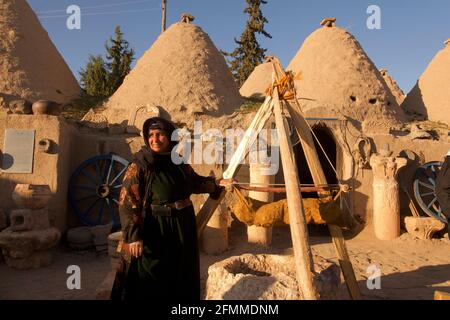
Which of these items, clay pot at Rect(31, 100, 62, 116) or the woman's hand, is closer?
the woman's hand

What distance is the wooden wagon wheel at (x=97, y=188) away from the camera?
6238mm

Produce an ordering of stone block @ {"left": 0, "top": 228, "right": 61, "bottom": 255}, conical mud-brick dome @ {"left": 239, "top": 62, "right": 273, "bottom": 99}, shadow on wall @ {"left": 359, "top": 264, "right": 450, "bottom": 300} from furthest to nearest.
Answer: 1. conical mud-brick dome @ {"left": 239, "top": 62, "right": 273, "bottom": 99}
2. stone block @ {"left": 0, "top": 228, "right": 61, "bottom": 255}
3. shadow on wall @ {"left": 359, "top": 264, "right": 450, "bottom": 300}

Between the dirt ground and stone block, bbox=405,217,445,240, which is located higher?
stone block, bbox=405,217,445,240

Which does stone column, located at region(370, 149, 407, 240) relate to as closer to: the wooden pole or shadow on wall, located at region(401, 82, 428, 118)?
the wooden pole

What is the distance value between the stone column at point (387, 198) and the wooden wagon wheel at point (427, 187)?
864mm

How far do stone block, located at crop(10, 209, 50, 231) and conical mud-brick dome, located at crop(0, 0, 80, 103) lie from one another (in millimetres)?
4516

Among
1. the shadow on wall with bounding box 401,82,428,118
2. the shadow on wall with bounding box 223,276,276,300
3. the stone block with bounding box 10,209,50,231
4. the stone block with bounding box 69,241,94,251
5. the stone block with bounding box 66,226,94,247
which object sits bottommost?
the stone block with bounding box 69,241,94,251

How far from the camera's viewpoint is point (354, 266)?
16.6 feet

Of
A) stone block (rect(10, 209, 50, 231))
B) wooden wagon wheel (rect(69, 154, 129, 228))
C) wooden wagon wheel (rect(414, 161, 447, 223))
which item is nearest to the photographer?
stone block (rect(10, 209, 50, 231))

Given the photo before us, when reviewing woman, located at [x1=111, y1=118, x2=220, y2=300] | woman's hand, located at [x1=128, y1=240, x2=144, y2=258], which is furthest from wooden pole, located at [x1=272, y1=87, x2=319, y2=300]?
Result: woman's hand, located at [x1=128, y1=240, x2=144, y2=258]

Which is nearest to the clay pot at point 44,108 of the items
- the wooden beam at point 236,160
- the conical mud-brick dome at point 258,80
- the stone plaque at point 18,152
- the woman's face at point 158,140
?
the stone plaque at point 18,152

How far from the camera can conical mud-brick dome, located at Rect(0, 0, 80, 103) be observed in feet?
28.2

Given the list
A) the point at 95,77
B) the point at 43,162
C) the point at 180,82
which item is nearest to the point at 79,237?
the point at 43,162
